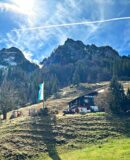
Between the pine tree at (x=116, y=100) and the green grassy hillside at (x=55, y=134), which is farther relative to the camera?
the pine tree at (x=116, y=100)

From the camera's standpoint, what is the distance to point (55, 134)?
270 feet

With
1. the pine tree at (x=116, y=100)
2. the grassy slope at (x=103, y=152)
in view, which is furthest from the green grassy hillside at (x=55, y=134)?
the pine tree at (x=116, y=100)

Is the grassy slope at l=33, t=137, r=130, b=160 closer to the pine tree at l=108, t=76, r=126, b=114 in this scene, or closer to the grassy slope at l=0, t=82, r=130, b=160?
the grassy slope at l=0, t=82, r=130, b=160

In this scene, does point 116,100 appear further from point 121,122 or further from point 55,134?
point 55,134

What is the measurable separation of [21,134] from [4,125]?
37.5 feet

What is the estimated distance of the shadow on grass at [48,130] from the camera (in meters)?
71.7

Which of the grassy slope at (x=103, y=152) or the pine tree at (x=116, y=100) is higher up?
the pine tree at (x=116, y=100)

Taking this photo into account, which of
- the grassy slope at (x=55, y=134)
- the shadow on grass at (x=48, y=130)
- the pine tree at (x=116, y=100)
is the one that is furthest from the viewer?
the pine tree at (x=116, y=100)

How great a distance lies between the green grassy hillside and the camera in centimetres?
7244

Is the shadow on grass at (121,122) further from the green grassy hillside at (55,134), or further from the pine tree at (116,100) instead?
the pine tree at (116,100)

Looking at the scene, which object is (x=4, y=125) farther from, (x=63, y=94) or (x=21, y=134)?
(x=63, y=94)

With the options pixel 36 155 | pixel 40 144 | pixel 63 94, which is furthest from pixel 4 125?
pixel 63 94

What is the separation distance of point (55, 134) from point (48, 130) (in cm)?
309

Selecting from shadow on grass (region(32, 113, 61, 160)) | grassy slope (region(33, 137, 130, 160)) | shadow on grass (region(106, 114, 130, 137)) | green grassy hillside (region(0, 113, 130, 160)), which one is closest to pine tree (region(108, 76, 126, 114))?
shadow on grass (region(106, 114, 130, 137))
